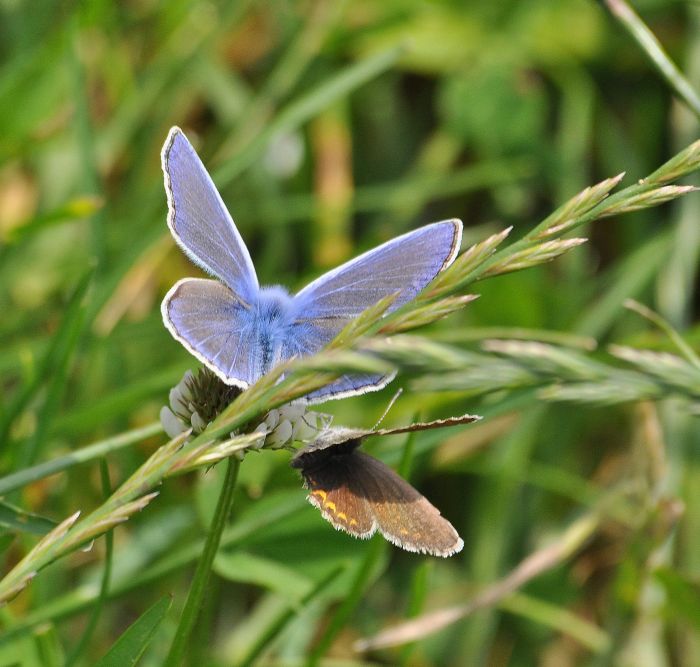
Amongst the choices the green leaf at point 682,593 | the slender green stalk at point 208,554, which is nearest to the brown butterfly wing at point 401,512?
the slender green stalk at point 208,554

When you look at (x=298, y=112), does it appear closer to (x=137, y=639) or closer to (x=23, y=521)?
(x=23, y=521)

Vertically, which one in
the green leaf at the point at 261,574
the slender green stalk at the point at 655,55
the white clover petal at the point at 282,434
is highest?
the white clover petal at the point at 282,434

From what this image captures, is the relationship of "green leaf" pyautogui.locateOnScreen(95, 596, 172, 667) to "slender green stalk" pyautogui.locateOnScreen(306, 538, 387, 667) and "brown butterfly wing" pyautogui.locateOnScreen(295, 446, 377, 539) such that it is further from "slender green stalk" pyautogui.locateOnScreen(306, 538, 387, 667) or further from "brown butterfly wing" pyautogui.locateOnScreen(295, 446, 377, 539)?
"slender green stalk" pyautogui.locateOnScreen(306, 538, 387, 667)

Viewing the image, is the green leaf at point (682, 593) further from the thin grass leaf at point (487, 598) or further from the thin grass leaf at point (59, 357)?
the thin grass leaf at point (59, 357)

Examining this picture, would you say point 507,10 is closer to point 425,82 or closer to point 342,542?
point 425,82

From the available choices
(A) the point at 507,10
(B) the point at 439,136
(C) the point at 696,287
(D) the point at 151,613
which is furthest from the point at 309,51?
(D) the point at 151,613
